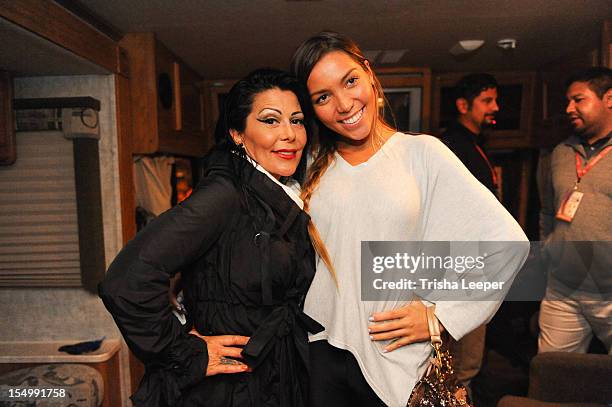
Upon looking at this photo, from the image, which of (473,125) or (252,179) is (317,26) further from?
(252,179)

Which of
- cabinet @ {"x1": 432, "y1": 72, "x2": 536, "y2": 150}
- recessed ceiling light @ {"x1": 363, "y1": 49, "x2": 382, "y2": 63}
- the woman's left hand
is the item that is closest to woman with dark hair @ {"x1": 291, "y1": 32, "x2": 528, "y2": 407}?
the woman's left hand

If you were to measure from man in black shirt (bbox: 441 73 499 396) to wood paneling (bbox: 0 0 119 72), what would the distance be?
1344mm

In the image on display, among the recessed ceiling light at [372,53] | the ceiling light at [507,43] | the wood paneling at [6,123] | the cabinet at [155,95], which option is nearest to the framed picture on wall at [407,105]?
the recessed ceiling light at [372,53]

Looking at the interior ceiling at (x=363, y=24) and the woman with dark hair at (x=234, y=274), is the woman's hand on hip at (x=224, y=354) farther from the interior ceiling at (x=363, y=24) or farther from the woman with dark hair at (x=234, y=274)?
the interior ceiling at (x=363, y=24)

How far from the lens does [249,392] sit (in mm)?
841

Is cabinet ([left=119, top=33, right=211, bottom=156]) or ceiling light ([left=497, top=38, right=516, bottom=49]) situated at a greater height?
ceiling light ([left=497, top=38, right=516, bottom=49])

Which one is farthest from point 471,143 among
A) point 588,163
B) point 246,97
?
point 246,97

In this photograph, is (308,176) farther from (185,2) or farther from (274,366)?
(185,2)

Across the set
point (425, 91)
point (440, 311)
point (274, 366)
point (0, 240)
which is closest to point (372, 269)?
point (440, 311)

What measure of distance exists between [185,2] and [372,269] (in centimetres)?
107

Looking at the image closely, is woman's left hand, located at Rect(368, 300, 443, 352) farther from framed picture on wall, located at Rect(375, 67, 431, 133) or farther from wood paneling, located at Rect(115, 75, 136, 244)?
framed picture on wall, located at Rect(375, 67, 431, 133)

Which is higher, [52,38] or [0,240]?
[52,38]

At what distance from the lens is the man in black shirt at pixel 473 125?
1651 millimetres

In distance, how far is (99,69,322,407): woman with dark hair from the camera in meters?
0.73
